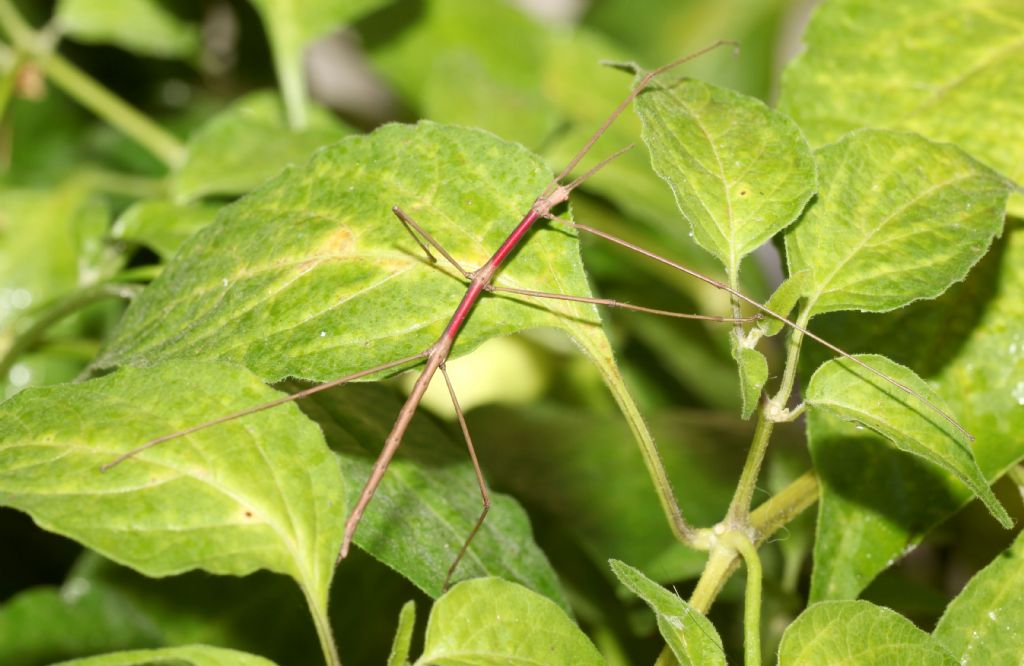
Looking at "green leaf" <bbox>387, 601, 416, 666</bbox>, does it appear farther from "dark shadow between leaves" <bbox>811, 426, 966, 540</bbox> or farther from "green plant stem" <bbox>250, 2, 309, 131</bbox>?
"green plant stem" <bbox>250, 2, 309, 131</bbox>

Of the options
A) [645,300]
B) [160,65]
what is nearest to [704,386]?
[645,300]

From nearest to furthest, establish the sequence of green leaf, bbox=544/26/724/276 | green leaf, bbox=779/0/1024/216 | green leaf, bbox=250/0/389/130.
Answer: green leaf, bbox=779/0/1024/216
green leaf, bbox=544/26/724/276
green leaf, bbox=250/0/389/130

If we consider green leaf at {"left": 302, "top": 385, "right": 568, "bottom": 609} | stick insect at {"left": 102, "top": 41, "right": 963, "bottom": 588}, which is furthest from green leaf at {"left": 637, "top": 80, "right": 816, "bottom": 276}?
green leaf at {"left": 302, "top": 385, "right": 568, "bottom": 609}

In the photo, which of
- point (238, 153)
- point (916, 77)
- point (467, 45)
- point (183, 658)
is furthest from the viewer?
point (467, 45)

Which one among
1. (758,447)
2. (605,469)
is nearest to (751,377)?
(758,447)

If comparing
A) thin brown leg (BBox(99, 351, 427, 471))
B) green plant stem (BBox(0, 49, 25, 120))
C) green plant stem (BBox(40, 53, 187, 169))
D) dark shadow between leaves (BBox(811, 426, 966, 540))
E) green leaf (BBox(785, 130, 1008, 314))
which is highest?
green leaf (BBox(785, 130, 1008, 314))

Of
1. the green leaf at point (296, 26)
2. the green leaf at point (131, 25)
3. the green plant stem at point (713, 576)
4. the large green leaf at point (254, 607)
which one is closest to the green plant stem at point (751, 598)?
the green plant stem at point (713, 576)

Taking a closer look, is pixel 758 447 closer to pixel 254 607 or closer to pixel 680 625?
pixel 680 625
